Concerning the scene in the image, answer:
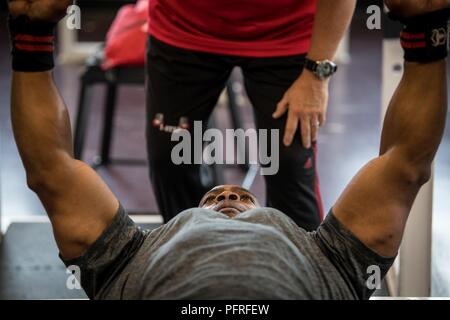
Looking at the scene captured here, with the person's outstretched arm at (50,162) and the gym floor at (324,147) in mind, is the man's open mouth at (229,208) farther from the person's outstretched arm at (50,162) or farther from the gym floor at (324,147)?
the gym floor at (324,147)

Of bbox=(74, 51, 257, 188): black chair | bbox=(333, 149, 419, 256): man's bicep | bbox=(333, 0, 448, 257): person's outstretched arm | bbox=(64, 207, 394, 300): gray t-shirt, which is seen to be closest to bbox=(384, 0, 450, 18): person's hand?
bbox=(333, 0, 448, 257): person's outstretched arm

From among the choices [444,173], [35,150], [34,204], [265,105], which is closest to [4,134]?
[34,204]

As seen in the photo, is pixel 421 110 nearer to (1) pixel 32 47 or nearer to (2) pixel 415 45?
(2) pixel 415 45

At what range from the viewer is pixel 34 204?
3566 mm

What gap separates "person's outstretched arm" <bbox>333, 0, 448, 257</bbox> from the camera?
1.47m

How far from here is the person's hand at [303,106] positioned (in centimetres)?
217

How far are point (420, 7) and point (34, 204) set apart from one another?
243cm

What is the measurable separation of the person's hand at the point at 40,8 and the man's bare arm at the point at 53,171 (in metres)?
0.10

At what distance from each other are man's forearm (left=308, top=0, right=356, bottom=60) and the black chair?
93 centimetres

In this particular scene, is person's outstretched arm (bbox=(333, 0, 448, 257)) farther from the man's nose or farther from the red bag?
the red bag

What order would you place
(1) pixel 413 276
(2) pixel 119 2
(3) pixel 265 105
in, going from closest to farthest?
1. (3) pixel 265 105
2. (1) pixel 413 276
3. (2) pixel 119 2

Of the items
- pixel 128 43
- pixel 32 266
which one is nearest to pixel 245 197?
pixel 32 266
